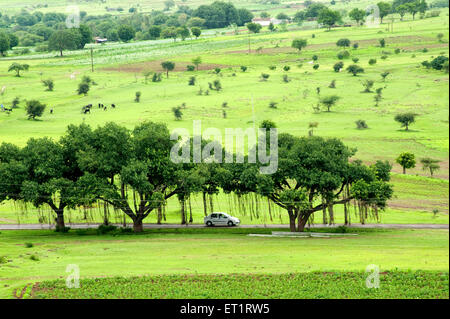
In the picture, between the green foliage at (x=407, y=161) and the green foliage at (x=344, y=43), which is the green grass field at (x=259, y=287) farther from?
the green foliage at (x=344, y=43)

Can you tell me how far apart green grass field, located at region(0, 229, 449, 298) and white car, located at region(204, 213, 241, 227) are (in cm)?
190

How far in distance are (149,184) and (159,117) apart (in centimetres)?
4708

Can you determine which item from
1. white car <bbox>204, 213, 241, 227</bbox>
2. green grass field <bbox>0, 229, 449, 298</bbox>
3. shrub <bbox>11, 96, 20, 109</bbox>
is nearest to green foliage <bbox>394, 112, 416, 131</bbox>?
green grass field <bbox>0, 229, 449, 298</bbox>

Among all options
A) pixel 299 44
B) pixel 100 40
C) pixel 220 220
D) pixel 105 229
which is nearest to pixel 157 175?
pixel 105 229

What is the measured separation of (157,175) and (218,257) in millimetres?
11414

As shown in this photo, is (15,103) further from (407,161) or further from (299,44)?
(299,44)

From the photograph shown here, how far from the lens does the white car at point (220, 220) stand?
49938 mm

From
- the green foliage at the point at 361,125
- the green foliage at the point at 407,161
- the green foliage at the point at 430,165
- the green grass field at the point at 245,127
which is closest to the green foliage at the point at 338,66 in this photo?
the green grass field at the point at 245,127

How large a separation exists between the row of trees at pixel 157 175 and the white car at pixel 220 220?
1949mm

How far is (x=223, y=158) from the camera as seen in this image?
50781 millimetres

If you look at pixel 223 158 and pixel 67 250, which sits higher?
pixel 223 158

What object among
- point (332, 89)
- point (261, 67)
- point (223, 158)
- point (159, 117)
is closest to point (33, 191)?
point (223, 158)

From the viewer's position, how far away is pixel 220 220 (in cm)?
4994

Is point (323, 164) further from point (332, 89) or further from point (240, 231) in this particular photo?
point (332, 89)
